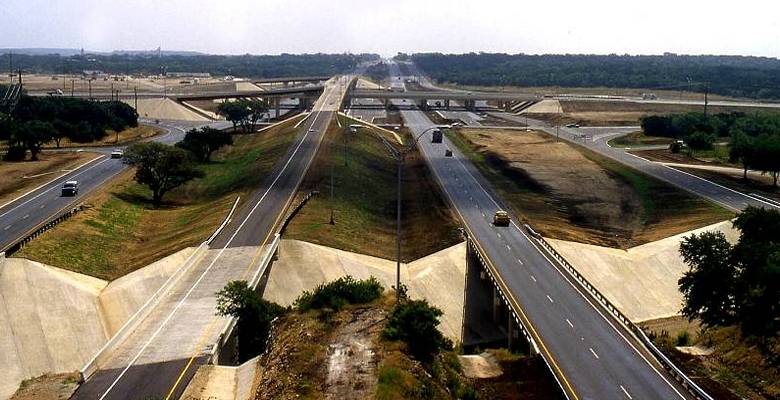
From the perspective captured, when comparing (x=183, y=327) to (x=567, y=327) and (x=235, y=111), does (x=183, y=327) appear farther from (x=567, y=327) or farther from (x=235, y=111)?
(x=235, y=111)

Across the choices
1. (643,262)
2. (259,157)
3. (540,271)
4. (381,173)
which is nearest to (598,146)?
(381,173)

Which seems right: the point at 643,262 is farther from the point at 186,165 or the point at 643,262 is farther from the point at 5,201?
the point at 5,201

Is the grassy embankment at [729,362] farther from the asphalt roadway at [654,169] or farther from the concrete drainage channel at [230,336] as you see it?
the asphalt roadway at [654,169]

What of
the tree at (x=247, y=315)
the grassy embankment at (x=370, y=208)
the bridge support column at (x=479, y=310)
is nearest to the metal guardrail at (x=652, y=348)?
the bridge support column at (x=479, y=310)

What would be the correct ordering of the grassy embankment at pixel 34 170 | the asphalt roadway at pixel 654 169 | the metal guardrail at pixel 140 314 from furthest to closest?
the asphalt roadway at pixel 654 169 < the grassy embankment at pixel 34 170 < the metal guardrail at pixel 140 314

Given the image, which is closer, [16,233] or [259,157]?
[16,233]

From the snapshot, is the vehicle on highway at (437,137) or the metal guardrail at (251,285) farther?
the vehicle on highway at (437,137)
